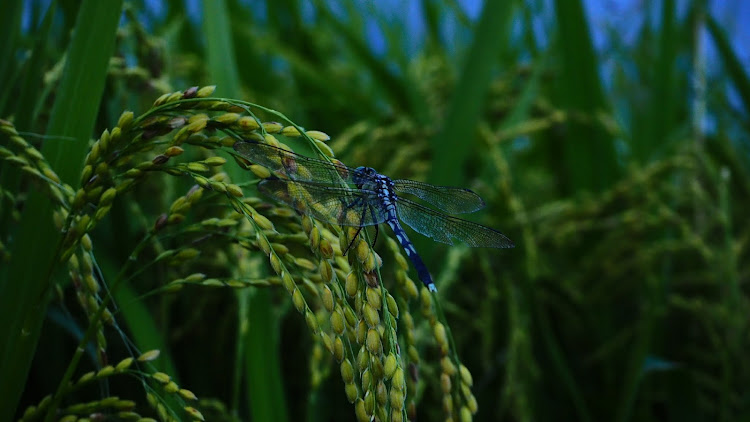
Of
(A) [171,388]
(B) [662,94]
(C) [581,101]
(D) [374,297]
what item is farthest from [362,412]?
(B) [662,94]

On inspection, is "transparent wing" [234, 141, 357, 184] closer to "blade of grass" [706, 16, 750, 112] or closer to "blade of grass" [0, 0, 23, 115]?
"blade of grass" [0, 0, 23, 115]

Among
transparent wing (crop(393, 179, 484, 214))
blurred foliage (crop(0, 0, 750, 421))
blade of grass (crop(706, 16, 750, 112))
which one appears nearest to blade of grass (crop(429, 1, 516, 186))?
blurred foliage (crop(0, 0, 750, 421))

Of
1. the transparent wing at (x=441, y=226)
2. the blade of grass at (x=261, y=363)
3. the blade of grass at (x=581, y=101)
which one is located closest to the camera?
the transparent wing at (x=441, y=226)

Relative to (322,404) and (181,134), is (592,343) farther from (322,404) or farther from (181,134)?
(181,134)

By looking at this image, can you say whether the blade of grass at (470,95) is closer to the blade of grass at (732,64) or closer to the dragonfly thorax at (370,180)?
the dragonfly thorax at (370,180)

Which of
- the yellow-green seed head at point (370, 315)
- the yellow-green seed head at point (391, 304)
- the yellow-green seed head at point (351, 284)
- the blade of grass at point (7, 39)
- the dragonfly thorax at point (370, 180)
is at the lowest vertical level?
the yellow-green seed head at point (370, 315)

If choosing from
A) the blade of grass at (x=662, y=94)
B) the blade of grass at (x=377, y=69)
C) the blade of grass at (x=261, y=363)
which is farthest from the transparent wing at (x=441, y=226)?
the blade of grass at (x=662, y=94)

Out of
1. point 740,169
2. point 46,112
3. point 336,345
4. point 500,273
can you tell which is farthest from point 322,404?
point 740,169
